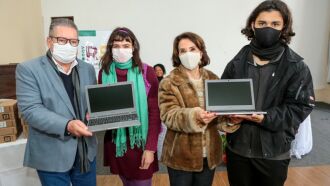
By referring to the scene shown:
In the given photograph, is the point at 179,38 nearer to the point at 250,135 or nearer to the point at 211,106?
the point at 211,106

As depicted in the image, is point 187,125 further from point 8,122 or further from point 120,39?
point 8,122

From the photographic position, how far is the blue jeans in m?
1.37

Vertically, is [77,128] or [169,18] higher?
[169,18]

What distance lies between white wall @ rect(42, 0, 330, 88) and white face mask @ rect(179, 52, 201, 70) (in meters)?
3.30

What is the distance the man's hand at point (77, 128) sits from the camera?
1.26 meters

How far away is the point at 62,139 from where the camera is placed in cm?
134

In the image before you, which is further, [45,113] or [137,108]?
[137,108]

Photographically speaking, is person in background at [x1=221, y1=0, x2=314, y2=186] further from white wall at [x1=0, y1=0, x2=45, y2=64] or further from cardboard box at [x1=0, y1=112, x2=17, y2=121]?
white wall at [x1=0, y1=0, x2=45, y2=64]

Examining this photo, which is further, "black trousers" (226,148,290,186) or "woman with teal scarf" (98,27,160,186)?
"woman with teal scarf" (98,27,160,186)

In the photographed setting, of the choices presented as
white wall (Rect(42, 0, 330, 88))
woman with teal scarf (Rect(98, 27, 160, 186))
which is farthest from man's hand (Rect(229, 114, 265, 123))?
white wall (Rect(42, 0, 330, 88))

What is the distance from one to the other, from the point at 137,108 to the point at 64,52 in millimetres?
478

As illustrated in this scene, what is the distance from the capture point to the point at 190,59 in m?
1.50

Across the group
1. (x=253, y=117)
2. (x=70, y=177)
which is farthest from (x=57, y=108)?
(x=253, y=117)

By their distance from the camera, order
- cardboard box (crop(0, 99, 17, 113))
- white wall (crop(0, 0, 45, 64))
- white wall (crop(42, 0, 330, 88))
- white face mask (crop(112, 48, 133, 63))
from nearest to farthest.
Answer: white face mask (crop(112, 48, 133, 63)), cardboard box (crop(0, 99, 17, 113)), white wall (crop(0, 0, 45, 64)), white wall (crop(42, 0, 330, 88))
